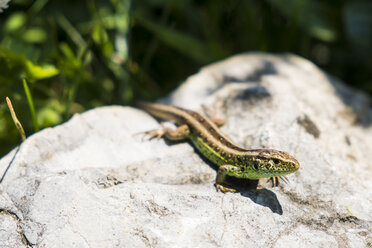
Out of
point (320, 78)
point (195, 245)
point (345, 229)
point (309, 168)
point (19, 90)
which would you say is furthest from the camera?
point (320, 78)

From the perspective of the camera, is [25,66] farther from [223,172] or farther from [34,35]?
[223,172]

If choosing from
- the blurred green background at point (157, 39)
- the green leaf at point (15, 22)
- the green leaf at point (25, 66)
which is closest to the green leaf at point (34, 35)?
the blurred green background at point (157, 39)

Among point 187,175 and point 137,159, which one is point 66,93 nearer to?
point 137,159

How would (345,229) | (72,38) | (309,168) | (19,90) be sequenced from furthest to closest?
1. (72,38)
2. (19,90)
3. (309,168)
4. (345,229)

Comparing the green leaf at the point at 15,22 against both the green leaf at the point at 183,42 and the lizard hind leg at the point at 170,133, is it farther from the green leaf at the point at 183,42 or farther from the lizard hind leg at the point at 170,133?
the lizard hind leg at the point at 170,133

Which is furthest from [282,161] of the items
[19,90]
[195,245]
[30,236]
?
[19,90]

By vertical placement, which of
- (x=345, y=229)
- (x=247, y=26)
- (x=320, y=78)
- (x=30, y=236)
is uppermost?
(x=247, y=26)
